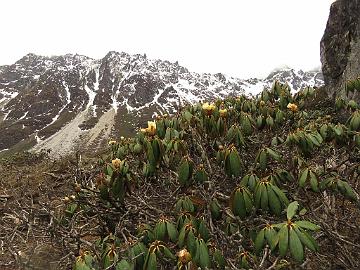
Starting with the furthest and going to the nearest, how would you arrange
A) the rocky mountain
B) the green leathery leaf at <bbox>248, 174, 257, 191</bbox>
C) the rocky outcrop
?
the rocky mountain, the rocky outcrop, the green leathery leaf at <bbox>248, 174, 257, 191</bbox>

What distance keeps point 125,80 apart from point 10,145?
78410 mm

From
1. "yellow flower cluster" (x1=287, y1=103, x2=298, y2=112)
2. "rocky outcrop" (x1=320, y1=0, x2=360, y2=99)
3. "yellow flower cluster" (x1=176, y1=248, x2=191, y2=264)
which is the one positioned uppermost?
"rocky outcrop" (x1=320, y1=0, x2=360, y2=99)

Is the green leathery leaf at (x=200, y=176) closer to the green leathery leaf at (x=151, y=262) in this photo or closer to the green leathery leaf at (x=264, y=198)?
the green leathery leaf at (x=264, y=198)

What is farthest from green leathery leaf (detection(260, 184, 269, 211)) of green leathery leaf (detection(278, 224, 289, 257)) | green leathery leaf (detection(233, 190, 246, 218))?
green leathery leaf (detection(278, 224, 289, 257))

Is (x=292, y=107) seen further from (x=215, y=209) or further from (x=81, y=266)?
(x=81, y=266)

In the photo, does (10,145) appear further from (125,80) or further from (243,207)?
(243,207)

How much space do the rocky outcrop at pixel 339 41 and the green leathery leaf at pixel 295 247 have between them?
32.8 ft

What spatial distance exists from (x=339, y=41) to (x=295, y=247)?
46.2 feet

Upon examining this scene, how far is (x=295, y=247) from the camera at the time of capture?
7.34 ft

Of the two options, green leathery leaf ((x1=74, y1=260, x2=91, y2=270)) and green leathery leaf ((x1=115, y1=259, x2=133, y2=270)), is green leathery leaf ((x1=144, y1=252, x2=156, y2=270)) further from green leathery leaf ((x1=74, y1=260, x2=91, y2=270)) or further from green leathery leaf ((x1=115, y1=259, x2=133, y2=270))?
green leathery leaf ((x1=74, y1=260, x2=91, y2=270))

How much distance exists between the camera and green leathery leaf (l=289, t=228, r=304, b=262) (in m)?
2.21

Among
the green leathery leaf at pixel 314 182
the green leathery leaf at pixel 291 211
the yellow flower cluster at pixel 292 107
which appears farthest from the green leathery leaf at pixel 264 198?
the yellow flower cluster at pixel 292 107

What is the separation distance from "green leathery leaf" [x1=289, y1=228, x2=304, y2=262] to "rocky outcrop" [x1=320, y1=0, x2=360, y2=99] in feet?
32.8

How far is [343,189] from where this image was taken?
3.56 meters
